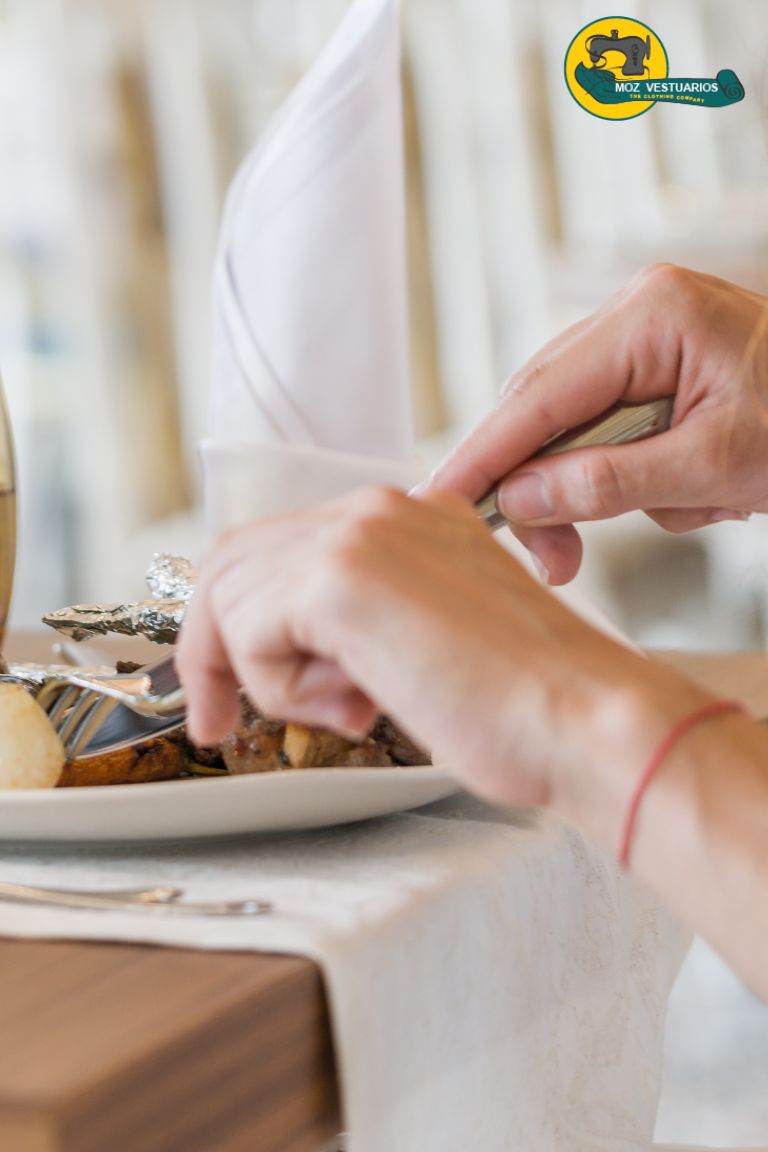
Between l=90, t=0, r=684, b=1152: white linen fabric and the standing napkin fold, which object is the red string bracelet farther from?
the standing napkin fold

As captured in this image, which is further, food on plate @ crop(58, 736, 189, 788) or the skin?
food on plate @ crop(58, 736, 189, 788)

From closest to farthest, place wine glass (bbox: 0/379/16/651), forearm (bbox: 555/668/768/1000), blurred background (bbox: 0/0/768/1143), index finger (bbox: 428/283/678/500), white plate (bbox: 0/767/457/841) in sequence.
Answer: forearm (bbox: 555/668/768/1000) → white plate (bbox: 0/767/457/841) → index finger (bbox: 428/283/678/500) → wine glass (bbox: 0/379/16/651) → blurred background (bbox: 0/0/768/1143)

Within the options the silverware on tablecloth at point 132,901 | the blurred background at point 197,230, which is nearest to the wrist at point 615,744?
the silverware on tablecloth at point 132,901

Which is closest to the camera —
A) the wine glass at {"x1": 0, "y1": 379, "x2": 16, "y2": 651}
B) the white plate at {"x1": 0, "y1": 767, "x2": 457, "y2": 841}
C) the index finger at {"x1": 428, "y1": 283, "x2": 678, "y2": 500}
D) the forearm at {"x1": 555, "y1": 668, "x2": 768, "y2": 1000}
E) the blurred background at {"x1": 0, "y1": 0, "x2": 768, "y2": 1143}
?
the forearm at {"x1": 555, "y1": 668, "x2": 768, "y2": 1000}

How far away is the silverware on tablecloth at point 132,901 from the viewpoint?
40 centimetres

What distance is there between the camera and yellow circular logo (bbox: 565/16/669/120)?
61 cm

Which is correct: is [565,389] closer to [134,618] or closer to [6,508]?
[134,618]

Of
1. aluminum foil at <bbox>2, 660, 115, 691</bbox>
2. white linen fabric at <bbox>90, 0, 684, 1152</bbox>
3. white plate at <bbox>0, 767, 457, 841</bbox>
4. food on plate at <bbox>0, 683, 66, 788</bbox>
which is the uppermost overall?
aluminum foil at <bbox>2, 660, 115, 691</bbox>

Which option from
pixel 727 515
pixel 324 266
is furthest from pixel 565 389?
pixel 324 266

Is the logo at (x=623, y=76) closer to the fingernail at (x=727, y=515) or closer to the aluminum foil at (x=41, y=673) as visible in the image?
the fingernail at (x=727, y=515)

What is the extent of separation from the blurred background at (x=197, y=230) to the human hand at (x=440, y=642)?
229cm

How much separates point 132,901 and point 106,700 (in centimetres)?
12

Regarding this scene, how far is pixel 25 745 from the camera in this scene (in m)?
0.51

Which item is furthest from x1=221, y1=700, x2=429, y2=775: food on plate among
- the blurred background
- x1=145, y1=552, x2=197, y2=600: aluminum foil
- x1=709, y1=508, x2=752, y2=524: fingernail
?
the blurred background
